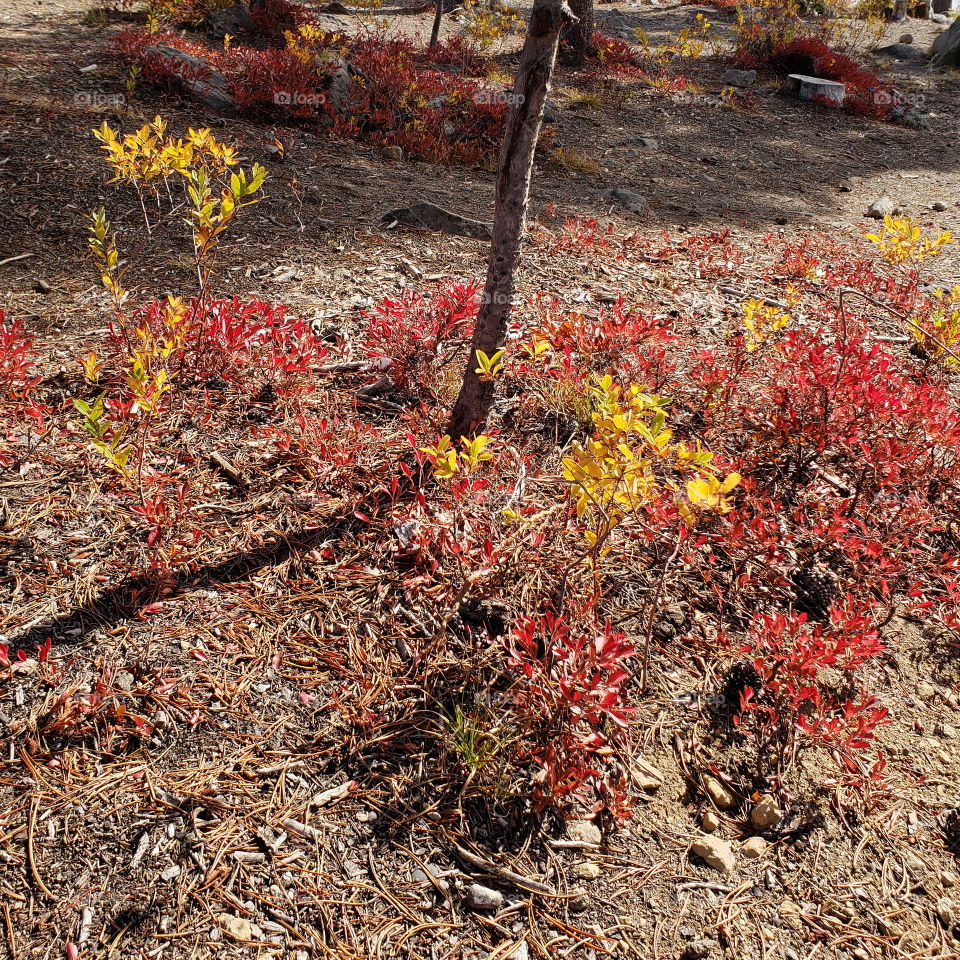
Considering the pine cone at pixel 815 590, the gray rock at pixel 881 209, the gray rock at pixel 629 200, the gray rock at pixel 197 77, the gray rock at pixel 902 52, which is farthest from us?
the gray rock at pixel 902 52

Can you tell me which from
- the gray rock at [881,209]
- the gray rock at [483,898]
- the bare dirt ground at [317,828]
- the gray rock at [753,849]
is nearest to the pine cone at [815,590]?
the bare dirt ground at [317,828]

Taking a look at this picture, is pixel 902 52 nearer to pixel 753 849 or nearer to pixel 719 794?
pixel 719 794

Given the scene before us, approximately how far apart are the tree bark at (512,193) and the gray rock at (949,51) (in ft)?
64.0

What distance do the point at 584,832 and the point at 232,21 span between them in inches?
521

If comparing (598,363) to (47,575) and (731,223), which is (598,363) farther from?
(731,223)

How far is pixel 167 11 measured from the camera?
398 inches

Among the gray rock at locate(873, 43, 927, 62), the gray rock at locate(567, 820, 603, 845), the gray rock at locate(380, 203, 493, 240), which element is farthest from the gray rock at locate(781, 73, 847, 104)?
the gray rock at locate(567, 820, 603, 845)

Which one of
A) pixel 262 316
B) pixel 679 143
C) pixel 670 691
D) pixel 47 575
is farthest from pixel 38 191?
pixel 679 143

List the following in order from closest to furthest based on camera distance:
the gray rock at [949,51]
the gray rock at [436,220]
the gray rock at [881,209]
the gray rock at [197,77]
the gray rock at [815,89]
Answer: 1. the gray rock at [436,220]
2. the gray rock at [197,77]
3. the gray rock at [881,209]
4. the gray rock at [815,89]
5. the gray rock at [949,51]

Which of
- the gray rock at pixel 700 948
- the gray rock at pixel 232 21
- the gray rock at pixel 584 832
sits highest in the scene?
the gray rock at pixel 232 21

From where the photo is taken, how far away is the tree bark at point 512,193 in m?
2.42

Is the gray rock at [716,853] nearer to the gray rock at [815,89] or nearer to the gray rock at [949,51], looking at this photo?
the gray rock at [815,89]

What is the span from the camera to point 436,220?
5.93 metres

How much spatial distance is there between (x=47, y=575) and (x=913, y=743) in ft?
11.2
